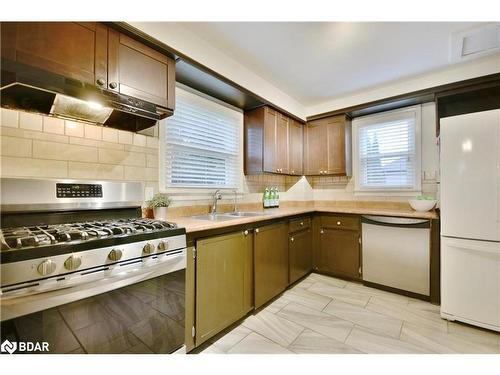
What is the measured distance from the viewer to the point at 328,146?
3320 millimetres

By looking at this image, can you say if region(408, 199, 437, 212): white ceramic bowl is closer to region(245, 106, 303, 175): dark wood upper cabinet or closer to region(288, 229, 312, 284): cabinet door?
region(288, 229, 312, 284): cabinet door

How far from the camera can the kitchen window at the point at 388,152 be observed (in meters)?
2.92

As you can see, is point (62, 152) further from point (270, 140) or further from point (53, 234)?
point (270, 140)

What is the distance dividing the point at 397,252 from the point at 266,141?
6.39 feet

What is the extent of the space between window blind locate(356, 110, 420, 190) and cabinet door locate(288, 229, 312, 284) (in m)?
1.20

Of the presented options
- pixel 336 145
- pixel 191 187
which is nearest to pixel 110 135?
pixel 191 187

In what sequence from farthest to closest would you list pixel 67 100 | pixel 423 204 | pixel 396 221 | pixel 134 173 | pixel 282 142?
1. pixel 282 142
2. pixel 423 204
3. pixel 396 221
4. pixel 134 173
5. pixel 67 100

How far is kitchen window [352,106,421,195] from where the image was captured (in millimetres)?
2924

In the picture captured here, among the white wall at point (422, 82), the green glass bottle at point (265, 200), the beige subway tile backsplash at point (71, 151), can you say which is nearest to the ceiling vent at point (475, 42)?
the white wall at point (422, 82)

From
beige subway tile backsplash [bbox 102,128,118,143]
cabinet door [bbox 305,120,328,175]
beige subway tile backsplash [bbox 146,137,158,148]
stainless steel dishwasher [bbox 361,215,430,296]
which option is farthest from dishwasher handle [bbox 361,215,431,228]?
Result: beige subway tile backsplash [bbox 102,128,118,143]

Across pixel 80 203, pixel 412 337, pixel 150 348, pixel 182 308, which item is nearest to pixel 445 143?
pixel 412 337

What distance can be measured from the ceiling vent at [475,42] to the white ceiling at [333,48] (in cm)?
7

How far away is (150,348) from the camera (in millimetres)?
1283
